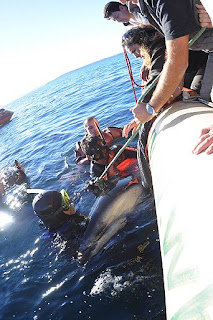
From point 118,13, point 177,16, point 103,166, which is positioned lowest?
point 103,166

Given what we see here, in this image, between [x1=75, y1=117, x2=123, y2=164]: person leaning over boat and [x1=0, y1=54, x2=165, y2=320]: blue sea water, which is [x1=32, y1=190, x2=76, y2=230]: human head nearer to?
[x1=0, y1=54, x2=165, y2=320]: blue sea water

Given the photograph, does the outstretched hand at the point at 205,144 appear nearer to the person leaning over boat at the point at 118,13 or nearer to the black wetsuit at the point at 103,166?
the person leaning over boat at the point at 118,13

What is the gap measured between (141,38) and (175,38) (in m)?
1.12

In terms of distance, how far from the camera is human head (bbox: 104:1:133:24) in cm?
477

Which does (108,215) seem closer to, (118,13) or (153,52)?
(153,52)

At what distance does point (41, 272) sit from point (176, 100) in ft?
12.5

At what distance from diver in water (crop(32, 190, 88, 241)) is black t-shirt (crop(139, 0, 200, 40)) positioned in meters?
3.42

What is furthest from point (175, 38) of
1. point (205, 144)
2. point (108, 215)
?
point (108, 215)

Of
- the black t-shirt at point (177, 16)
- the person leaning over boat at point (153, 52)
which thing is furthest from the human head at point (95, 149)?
the black t-shirt at point (177, 16)

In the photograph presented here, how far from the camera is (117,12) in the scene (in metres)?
4.84

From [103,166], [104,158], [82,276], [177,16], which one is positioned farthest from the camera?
[103,166]

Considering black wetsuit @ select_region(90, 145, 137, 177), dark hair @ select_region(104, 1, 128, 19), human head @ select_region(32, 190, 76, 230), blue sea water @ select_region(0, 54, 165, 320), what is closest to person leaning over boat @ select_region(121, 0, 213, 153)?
blue sea water @ select_region(0, 54, 165, 320)

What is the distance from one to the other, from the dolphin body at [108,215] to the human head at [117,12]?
3106 mm

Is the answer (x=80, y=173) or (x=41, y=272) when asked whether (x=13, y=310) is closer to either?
(x=41, y=272)
